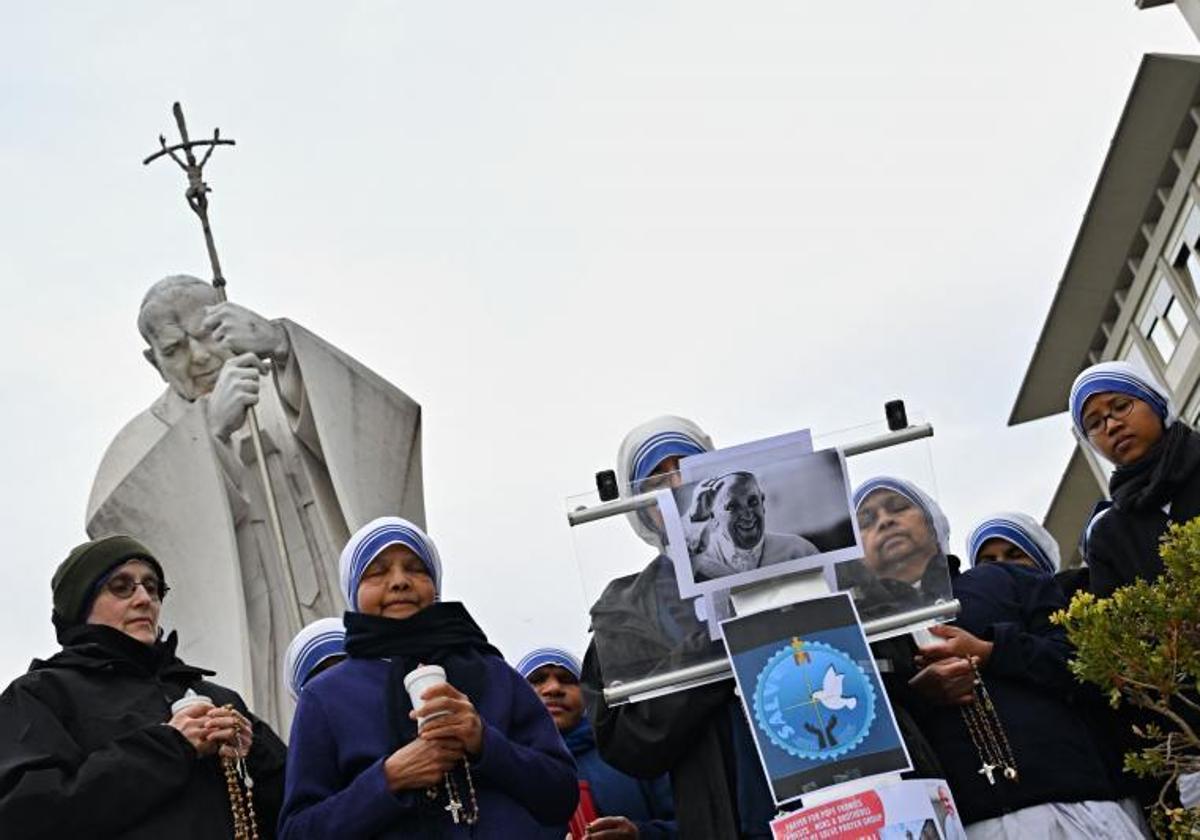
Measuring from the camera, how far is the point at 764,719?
4938 mm

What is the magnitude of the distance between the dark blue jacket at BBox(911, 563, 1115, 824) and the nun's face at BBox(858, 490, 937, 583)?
18.8 inches

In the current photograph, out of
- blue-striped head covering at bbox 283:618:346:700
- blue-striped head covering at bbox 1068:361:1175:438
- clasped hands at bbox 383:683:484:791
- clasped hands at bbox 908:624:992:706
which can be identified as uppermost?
blue-striped head covering at bbox 283:618:346:700

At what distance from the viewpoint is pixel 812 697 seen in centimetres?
495

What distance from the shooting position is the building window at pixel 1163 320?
3175 centimetres

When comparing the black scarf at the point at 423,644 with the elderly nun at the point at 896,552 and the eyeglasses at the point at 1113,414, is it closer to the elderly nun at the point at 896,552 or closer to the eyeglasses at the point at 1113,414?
the elderly nun at the point at 896,552

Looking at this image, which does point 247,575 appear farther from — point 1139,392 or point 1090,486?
point 1090,486

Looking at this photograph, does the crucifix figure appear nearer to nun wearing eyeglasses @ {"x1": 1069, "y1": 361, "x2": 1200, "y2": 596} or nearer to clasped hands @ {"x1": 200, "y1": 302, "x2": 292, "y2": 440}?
clasped hands @ {"x1": 200, "y1": 302, "x2": 292, "y2": 440}

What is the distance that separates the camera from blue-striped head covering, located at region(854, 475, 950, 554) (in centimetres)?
550

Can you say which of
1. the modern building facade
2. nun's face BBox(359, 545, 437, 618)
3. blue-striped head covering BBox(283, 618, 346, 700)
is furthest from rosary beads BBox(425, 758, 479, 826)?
the modern building facade

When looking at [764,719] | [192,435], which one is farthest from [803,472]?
[192,435]

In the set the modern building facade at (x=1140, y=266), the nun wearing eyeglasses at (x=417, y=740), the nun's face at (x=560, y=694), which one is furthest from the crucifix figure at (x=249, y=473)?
the modern building facade at (x=1140, y=266)

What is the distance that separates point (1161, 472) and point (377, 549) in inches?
90.5

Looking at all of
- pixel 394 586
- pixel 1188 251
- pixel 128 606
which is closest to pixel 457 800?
pixel 394 586

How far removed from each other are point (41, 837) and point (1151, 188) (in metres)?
28.8
